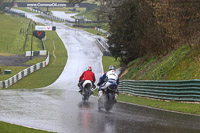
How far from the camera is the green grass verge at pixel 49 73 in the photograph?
44.0 meters

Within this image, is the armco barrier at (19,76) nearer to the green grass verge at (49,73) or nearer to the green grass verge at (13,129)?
the green grass verge at (49,73)

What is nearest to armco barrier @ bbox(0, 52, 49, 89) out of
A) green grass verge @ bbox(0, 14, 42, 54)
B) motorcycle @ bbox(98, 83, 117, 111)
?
green grass verge @ bbox(0, 14, 42, 54)

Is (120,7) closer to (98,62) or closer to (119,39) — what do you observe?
(119,39)

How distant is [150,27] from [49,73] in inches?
919

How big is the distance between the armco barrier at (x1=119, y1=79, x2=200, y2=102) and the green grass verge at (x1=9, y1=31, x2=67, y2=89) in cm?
1939

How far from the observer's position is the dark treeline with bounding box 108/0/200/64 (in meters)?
24.9

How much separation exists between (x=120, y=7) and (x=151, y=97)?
63.5 ft

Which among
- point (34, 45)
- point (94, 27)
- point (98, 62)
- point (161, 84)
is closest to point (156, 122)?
point (161, 84)

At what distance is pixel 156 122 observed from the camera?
12242mm

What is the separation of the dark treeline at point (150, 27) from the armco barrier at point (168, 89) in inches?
153

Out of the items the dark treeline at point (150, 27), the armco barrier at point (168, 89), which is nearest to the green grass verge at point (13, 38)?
the dark treeline at point (150, 27)

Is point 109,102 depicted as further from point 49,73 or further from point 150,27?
point 49,73

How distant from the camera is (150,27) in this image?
33875mm

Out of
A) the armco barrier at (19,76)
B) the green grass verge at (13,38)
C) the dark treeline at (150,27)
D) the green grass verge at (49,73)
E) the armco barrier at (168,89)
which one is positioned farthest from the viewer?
the green grass verge at (13,38)
